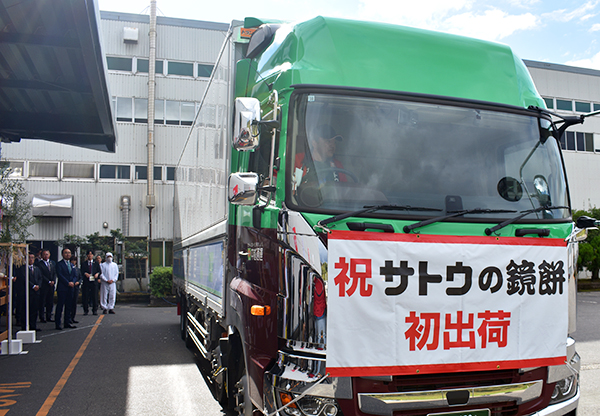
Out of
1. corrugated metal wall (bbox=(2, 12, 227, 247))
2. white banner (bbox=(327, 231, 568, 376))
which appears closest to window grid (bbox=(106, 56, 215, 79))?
Answer: corrugated metal wall (bbox=(2, 12, 227, 247))

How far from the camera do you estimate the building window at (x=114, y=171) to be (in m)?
25.3

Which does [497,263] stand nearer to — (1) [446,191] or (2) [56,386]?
(1) [446,191]

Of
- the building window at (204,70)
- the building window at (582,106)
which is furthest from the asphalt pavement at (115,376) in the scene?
the building window at (582,106)

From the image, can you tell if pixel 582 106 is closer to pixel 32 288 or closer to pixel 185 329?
pixel 185 329

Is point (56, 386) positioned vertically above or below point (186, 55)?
below

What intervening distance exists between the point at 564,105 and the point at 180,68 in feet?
70.2

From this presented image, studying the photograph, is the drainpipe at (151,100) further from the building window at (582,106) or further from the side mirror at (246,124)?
the building window at (582,106)

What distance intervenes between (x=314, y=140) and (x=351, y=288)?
100cm

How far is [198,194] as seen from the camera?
23.5 ft

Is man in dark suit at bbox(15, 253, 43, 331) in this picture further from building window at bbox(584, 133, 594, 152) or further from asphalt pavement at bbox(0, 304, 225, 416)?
building window at bbox(584, 133, 594, 152)

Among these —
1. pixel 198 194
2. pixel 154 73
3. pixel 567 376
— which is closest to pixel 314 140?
pixel 567 376

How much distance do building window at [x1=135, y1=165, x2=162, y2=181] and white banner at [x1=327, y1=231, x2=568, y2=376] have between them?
23523 mm

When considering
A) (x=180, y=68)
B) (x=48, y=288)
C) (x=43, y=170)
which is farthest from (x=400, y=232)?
(x=43, y=170)

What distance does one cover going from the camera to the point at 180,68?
26031 millimetres
